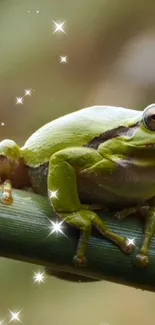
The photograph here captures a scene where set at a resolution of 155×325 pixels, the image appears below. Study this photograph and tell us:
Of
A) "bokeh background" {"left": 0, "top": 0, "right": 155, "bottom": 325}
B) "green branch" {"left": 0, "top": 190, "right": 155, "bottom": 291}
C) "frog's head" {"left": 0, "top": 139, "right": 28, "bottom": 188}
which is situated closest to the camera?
"green branch" {"left": 0, "top": 190, "right": 155, "bottom": 291}

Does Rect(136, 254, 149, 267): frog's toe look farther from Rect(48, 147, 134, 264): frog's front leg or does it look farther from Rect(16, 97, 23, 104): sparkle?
Rect(16, 97, 23, 104): sparkle

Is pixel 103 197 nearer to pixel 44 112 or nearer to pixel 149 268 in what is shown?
pixel 149 268

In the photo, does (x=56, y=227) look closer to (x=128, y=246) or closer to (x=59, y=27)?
(x=128, y=246)

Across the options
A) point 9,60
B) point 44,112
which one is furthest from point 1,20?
point 44,112

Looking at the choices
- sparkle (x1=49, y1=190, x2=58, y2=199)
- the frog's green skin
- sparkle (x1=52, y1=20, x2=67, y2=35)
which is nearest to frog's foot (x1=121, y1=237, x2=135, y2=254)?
the frog's green skin

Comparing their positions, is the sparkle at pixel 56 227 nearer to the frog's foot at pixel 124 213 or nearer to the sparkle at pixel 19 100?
the frog's foot at pixel 124 213

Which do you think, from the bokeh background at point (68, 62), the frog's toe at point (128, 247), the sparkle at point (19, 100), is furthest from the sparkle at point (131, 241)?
the sparkle at point (19, 100)
